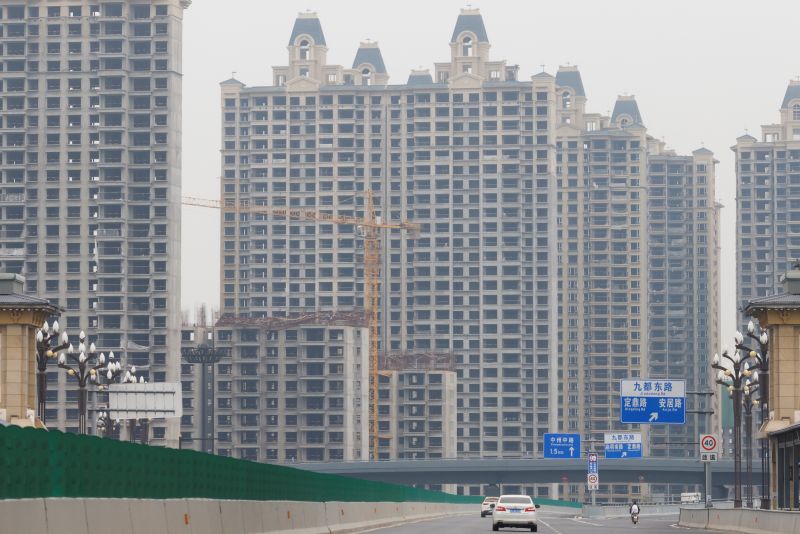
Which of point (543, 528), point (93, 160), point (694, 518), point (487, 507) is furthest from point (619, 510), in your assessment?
point (93, 160)

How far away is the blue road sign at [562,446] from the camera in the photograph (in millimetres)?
130625

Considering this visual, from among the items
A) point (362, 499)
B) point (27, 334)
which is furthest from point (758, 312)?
point (27, 334)

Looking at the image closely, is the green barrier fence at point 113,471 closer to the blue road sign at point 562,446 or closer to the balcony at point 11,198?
the blue road sign at point 562,446

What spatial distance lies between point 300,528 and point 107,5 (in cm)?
16355

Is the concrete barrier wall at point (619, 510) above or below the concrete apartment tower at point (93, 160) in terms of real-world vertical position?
below

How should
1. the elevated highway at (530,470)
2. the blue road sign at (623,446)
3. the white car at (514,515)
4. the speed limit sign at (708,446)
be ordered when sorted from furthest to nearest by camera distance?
1. the elevated highway at (530,470)
2. the blue road sign at (623,446)
3. the speed limit sign at (708,446)
4. the white car at (514,515)

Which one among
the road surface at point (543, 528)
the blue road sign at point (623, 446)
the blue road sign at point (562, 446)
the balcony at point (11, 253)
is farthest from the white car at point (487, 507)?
the balcony at point (11, 253)

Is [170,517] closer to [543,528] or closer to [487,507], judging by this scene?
[543,528]

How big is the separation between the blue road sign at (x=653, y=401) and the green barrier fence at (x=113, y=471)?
46.6 metres

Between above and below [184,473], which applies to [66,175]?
above

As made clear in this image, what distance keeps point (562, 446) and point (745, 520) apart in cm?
8027

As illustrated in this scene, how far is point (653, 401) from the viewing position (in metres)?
83.1

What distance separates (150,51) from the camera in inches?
7594

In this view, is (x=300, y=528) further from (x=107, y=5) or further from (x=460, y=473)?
(x=107, y=5)
